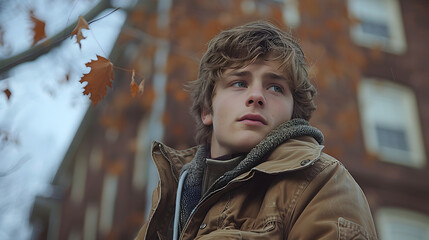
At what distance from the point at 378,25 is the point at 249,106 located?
14.3m

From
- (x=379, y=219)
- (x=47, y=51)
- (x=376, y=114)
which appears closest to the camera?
(x=47, y=51)

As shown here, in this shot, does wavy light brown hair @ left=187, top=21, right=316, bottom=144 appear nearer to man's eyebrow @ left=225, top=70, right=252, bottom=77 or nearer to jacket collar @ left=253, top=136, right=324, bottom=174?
man's eyebrow @ left=225, top=70, right=252, bottom=77

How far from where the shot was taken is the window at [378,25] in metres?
15.6

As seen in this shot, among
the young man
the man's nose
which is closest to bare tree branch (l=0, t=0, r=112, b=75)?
the young man

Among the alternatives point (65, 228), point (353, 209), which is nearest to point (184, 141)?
point (353, 209)

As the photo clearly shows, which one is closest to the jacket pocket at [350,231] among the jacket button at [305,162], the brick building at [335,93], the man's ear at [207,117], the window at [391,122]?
the jacket button at [305,162]

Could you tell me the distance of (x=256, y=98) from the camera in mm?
2754

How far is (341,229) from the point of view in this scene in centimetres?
220

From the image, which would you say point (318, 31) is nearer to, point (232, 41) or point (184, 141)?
point (184, 141)

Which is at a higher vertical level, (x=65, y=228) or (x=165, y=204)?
(x=165, y=204)

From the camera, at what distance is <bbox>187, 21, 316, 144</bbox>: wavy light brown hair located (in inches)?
114

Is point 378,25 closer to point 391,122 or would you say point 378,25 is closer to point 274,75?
point 391,122

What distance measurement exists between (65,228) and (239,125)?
2363 cm

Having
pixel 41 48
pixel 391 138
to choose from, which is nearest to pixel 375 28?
pixel 391 138
